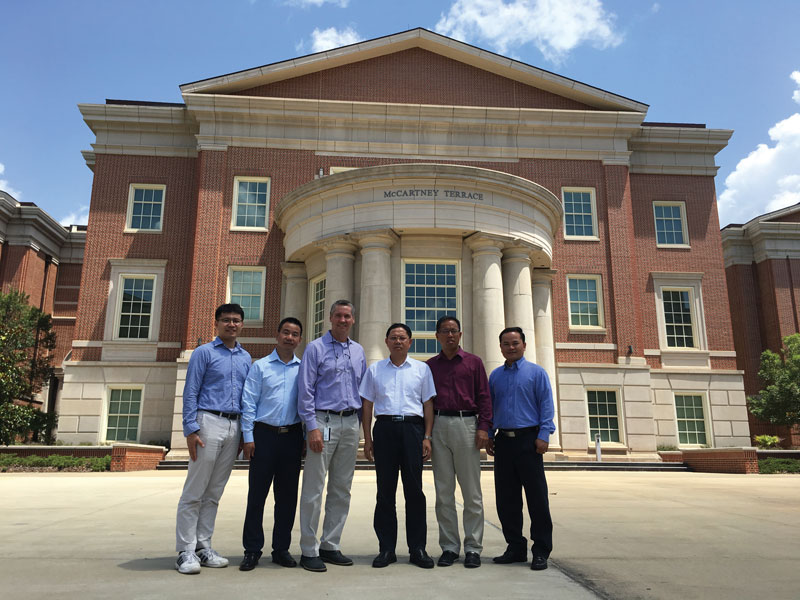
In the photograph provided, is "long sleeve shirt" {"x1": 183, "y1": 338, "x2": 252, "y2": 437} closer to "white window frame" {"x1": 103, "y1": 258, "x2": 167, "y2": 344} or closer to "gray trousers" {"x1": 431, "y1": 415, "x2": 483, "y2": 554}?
"gray trousers" {"x1": 431, "y1": 415, "x2": 483, "y2": 554}

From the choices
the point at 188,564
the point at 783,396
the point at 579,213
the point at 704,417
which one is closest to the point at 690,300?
the point at 704,417

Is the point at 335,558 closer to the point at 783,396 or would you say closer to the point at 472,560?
the point at 472,560

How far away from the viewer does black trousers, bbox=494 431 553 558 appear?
18.3 ft

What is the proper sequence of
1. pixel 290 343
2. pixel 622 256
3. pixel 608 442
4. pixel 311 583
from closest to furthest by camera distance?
1. pixel 311 583
2. pixel 290 343
3. pixel 608 442
4. pixel 622 256

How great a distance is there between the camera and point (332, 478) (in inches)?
226

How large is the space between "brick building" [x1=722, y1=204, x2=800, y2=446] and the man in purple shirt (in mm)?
32188

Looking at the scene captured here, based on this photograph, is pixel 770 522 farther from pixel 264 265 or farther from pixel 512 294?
pixel 264 265

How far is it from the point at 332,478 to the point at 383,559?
84 cm

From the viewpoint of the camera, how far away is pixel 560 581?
185 inches

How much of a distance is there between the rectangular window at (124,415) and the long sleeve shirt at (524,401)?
68.8ft

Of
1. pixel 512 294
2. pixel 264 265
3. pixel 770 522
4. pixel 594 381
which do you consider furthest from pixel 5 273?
pixel 770 522

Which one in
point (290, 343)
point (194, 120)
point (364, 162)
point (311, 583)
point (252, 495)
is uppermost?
point (194, 120)

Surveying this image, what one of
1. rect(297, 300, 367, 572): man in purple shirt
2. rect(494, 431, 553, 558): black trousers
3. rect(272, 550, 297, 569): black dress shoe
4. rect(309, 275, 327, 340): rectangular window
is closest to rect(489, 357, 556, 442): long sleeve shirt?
rect(494, 431, 553, 558): black trousers

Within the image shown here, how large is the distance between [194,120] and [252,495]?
23096mm
